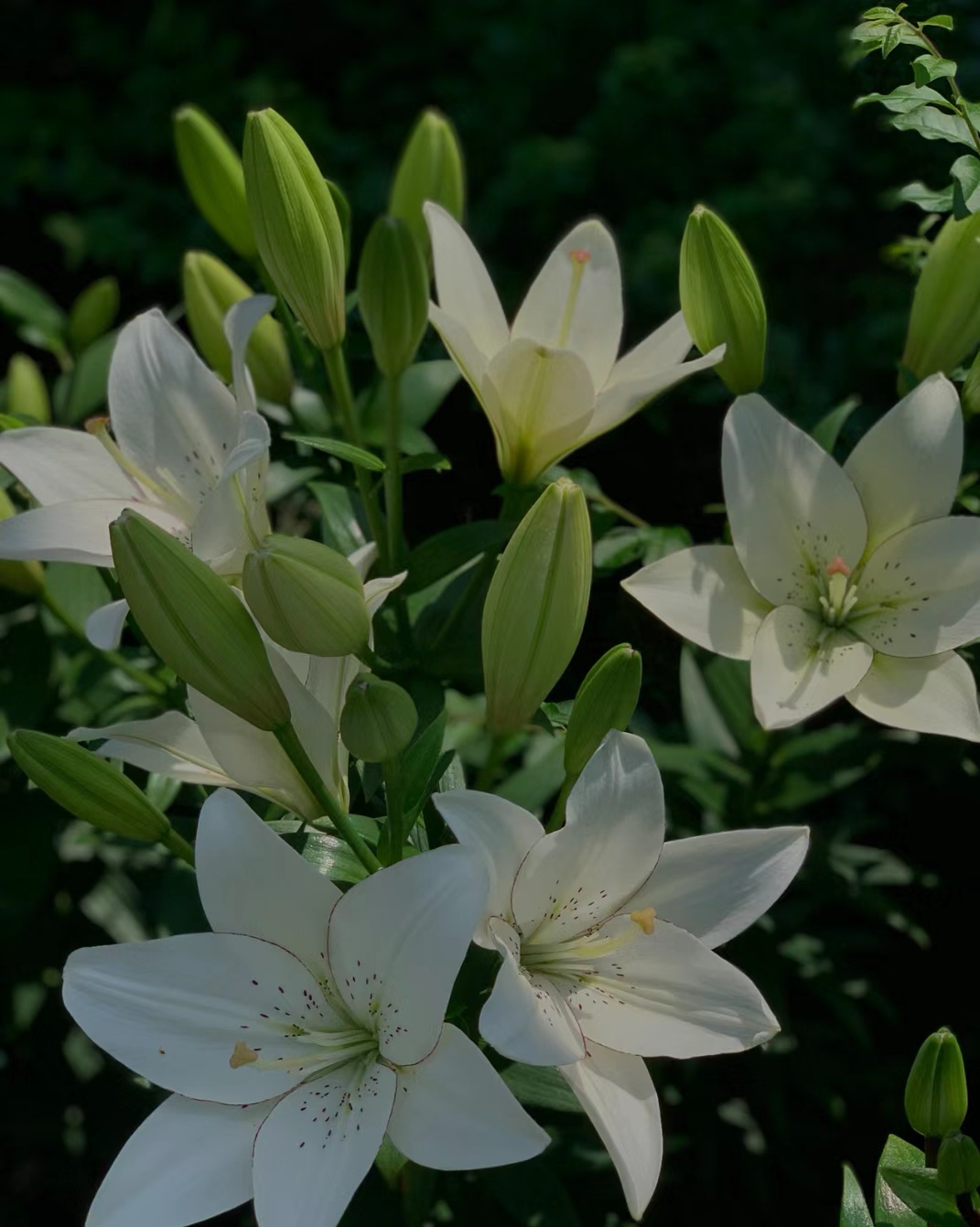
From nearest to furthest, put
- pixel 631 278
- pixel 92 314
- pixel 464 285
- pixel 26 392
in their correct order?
pixel 464 285 < pixel 26 392 < pixel 92 314 < pixel 631 278

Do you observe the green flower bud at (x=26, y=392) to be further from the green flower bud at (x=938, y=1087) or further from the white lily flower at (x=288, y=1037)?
the green flower bud at (x=938, y=1087)

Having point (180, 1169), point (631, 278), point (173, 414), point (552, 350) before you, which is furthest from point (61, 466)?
point (631, 278)

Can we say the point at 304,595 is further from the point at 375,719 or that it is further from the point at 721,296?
the point at 721,296

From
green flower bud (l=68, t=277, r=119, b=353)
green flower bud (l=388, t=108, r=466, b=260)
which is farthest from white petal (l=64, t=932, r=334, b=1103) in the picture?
green flower bud (l=68, t=277, r=119, b=353)

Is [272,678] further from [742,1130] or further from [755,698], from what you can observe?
[742,1130]

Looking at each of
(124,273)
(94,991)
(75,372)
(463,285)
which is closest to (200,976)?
(94,991)

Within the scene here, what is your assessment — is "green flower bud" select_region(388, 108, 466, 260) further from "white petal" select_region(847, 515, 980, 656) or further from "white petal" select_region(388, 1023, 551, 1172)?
"white petal" select_region(388, 1023, 551, 1172)

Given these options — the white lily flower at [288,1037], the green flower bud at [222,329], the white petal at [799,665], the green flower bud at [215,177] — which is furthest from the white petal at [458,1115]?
the green flower bud at [215,177]
